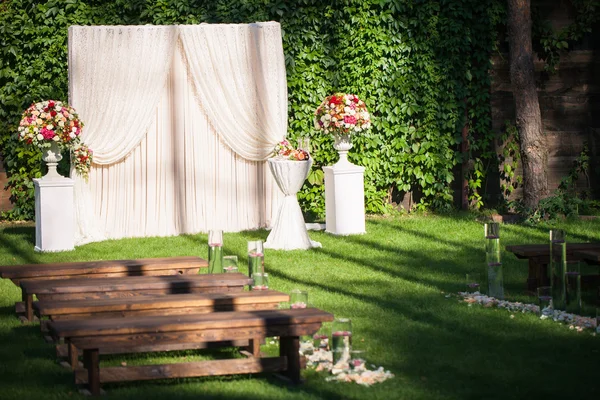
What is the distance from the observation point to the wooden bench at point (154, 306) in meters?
6.03

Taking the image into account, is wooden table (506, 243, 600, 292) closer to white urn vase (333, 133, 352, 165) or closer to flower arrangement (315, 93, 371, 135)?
A: flower arrangement (315, 93, 371, 135)

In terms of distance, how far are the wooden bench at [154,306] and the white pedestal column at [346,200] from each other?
5.31 m

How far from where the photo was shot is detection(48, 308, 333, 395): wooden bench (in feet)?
17.1

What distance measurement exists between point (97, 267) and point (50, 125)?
3.48 m

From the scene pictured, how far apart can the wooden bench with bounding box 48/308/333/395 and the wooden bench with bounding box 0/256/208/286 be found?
1924 millimetres

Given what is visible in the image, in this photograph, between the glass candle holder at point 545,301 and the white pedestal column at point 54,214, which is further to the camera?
the white pedestal column at point 54,214

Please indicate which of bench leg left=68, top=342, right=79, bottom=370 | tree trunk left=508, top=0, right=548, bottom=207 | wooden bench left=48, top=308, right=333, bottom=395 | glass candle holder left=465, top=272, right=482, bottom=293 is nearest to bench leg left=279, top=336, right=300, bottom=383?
wooden bench left=48, top=308, right=333, bottom=395

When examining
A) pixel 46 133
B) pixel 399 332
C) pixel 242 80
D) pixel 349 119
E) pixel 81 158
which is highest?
pixel 242 80

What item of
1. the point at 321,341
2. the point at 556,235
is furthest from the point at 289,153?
the point at 321,341

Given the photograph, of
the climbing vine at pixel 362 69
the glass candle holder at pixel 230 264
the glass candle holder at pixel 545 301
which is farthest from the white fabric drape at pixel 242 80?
the glass candle holder at pixel 545 301

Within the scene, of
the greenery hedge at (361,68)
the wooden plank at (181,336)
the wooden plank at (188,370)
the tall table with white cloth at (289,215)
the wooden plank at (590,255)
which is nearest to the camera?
the wooden plank at (181,336)

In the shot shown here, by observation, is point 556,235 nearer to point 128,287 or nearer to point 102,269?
point 128,287

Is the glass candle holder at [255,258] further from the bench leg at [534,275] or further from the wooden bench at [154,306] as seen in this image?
the bench leg at [534,275]

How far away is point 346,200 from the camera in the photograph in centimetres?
1147
